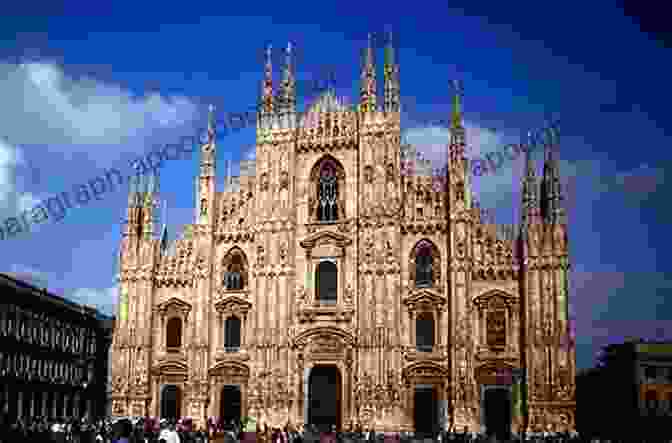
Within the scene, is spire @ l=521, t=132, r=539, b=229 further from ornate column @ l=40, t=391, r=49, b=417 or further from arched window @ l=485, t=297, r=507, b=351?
ornate column @ l=40, t=391, r=49, b=417

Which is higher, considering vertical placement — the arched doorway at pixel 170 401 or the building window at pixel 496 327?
the building window at pixel 496 327

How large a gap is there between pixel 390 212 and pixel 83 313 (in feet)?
99.2

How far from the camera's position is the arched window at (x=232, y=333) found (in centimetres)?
5406

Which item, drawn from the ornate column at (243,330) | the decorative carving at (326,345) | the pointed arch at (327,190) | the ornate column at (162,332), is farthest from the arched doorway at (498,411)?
the ornate column at (162,332)

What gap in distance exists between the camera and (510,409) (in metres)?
49.0

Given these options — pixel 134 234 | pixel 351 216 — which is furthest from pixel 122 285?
pixel 351 216

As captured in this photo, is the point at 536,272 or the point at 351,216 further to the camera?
the point at 351,216

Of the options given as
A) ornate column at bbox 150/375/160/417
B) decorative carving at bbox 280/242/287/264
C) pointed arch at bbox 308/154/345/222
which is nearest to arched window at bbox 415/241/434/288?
pointed arch at bbox 308/154/345/222

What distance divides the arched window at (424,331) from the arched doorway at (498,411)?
14.5 ft

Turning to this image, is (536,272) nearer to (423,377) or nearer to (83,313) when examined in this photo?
(423,377)

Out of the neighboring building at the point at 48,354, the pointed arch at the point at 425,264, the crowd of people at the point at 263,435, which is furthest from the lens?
the neighboring building at the point at 48,354

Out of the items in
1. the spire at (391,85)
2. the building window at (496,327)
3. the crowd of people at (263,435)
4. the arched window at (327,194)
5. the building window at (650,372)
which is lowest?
the crowd of people at (263,435)

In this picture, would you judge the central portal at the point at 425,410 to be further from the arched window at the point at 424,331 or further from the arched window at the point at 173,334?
the arched window at the point at 173,334

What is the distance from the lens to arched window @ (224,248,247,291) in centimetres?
5478
